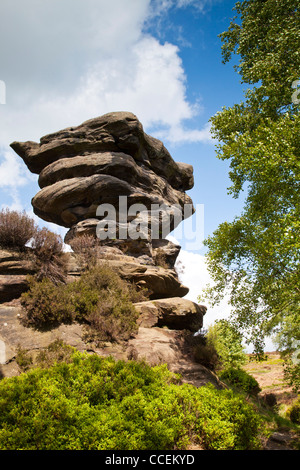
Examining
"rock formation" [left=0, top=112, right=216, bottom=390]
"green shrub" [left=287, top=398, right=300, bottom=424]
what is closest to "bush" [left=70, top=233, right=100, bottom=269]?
"rock formation" [left=0, top=112, right=216, bottom=390]

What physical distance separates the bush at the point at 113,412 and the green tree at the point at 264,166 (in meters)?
4.12

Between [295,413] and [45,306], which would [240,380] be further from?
[45,306]

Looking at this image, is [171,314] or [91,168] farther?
[91,168]

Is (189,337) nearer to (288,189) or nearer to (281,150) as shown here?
(288,189)

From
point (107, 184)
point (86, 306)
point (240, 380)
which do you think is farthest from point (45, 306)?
point (240, 380)

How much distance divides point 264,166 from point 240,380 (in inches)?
371

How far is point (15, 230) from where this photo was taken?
1047 centimetres

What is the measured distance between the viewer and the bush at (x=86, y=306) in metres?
8.49

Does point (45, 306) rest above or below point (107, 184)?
below

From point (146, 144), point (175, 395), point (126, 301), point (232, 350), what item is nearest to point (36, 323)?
point (126, 301)

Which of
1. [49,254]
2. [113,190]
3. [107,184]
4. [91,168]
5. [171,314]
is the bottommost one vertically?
[171,314]

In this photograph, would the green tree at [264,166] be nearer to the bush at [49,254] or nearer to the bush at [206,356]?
the bush at [206,356]
